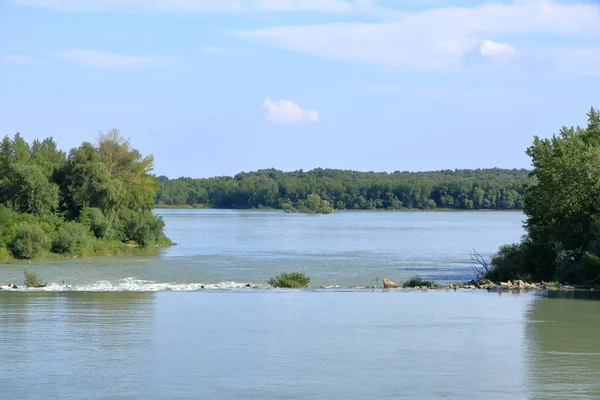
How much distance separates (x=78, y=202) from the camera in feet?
195

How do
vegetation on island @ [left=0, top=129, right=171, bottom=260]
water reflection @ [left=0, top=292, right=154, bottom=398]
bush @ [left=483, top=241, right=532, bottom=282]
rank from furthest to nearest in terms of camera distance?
vegetation on island @ [left=0, top=129, right=171, bottom=260] < bush @ [left=483, top=241, right=532, bottom=282] < water reflection @ [left=0, top=292, right=154, bottom=398]

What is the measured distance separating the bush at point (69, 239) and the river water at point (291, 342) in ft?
51.9

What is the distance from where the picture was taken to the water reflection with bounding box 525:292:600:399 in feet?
53.1

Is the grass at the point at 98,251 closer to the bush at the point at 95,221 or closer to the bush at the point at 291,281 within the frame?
the bush at the point at 95,221

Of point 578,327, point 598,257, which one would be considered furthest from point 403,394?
point 598,257

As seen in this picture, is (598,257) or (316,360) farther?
(598,257)

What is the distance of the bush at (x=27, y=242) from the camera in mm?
50125

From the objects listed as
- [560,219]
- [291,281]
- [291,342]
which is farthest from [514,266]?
[291,342]

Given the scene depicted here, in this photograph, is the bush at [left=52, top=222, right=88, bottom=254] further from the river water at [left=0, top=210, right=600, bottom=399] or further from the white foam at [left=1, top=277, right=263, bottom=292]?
the river water at [left=0, top=210, right=600, bottom=399]

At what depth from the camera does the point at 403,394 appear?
51.3ft

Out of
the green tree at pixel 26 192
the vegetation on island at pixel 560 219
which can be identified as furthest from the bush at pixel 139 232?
the vegetation on island at pixel 560 219

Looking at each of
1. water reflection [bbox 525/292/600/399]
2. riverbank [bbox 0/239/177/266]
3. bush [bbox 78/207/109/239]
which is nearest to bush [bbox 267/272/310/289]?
water reflection [bbox 525/292/600/399]

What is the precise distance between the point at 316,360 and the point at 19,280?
75.2 ft

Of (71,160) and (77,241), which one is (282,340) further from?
(71,160)
